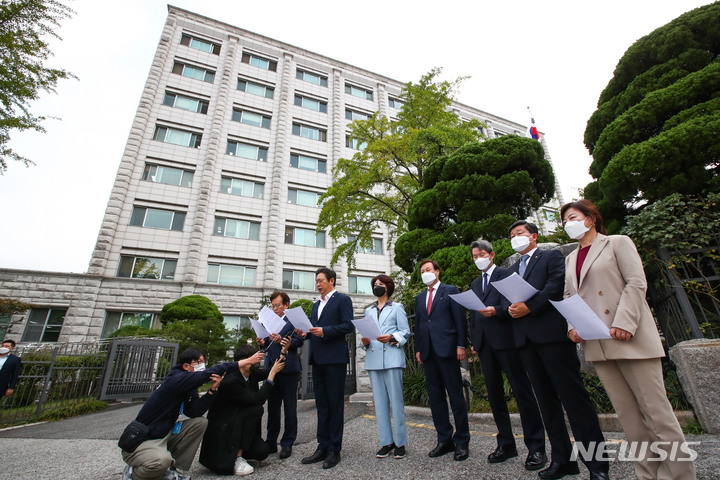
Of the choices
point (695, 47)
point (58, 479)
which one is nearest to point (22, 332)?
point (58, 479)

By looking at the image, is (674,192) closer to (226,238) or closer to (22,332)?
(226,238)

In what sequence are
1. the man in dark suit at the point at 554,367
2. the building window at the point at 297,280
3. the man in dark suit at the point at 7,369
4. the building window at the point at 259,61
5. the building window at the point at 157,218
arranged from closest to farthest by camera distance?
the man in dark suit at the point at 554,367 → the man in dark suit at the point at 7,369 → the building window at the point at 157,218 → the building window at the point at 297,280 → the building window at the point at 259,61

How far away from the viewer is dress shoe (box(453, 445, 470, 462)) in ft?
10.1

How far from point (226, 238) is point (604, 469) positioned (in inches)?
769

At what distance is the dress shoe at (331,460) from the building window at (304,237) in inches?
707

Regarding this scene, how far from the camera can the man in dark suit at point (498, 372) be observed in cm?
279

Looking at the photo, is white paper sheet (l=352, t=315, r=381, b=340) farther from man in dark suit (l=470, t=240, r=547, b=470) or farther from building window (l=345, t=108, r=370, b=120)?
building window (l=345, t=108, r=370, b=120)

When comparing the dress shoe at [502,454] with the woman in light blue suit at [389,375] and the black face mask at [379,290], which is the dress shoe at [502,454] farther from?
the black face mask at [379,290]

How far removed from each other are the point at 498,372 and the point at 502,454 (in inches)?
27.5

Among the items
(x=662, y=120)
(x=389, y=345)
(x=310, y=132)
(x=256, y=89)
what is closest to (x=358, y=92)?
(x=310, y=132)

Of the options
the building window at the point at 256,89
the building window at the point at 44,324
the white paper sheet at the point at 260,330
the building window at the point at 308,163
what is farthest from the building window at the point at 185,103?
the white paper sheet at the point at 260,330

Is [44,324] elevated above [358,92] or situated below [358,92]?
below

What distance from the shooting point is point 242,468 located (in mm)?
3162

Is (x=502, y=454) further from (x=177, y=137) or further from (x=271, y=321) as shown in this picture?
(x=177, y=137)
